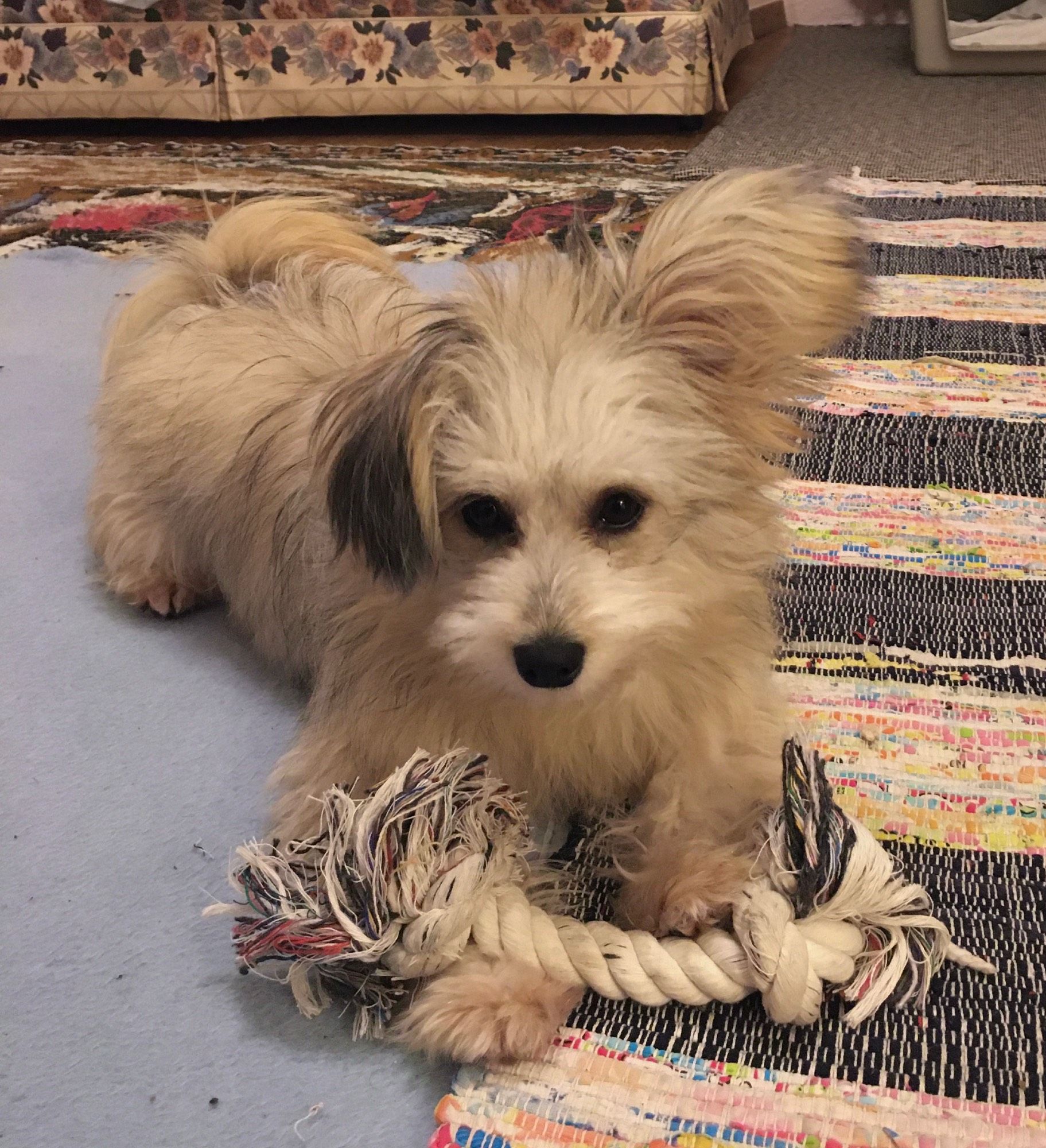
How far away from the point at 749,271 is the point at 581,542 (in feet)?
0.92

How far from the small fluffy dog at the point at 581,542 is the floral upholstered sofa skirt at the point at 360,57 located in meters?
3.02

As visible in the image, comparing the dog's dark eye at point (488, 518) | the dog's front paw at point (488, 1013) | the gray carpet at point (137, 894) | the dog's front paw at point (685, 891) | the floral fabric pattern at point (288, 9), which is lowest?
the gray carpet at point (137, 894)

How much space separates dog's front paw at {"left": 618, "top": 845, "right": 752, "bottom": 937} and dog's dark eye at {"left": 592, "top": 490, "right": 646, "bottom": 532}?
0.31 m

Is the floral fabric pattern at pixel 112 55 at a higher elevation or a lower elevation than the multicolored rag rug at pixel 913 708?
higher

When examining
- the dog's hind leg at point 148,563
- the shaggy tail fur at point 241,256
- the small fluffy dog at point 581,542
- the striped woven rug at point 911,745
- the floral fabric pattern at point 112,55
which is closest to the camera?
the striped woven rug at point 911,745

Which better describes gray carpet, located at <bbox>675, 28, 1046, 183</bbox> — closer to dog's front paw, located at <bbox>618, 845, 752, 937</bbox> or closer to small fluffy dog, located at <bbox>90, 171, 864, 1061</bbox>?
small fluffy dog, located at <bbox>90, 171, 864, 1061</bbox>

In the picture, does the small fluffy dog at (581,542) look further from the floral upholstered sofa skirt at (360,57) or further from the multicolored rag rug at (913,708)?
the floral upholstered sofa skirt at (360,57)

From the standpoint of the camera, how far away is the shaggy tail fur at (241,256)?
1.74 m

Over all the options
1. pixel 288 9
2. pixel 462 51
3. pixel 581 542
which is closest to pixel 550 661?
pixel 581 542

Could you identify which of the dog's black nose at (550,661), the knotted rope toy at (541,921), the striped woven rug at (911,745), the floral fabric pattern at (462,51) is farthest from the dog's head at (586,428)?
the floral fabric pattern at (462,51)

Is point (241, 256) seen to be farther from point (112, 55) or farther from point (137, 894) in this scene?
point (112, 55)

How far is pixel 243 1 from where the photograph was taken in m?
4.17

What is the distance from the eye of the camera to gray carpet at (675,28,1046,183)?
316cm

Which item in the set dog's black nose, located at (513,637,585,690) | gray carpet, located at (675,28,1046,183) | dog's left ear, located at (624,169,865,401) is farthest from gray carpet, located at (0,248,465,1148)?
gray carpet, located at (675,28,1046,183)
